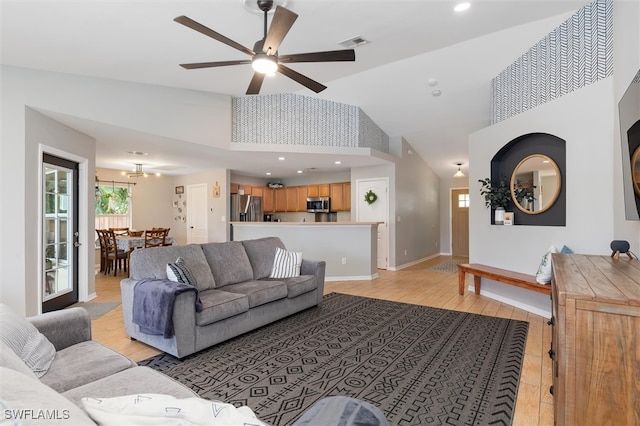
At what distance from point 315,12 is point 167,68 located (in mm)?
2042

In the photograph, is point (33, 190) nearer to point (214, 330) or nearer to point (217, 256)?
point (217, 256)

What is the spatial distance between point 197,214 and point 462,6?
7.45 metres

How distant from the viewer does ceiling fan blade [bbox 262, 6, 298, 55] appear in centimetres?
216

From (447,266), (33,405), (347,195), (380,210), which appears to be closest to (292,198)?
(347,195)

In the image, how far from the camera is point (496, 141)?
464 centimetres

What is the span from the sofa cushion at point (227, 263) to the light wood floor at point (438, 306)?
96 centimetres

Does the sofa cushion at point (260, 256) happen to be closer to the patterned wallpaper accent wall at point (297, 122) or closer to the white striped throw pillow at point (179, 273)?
the white striped throw pillow at point (179, 273)

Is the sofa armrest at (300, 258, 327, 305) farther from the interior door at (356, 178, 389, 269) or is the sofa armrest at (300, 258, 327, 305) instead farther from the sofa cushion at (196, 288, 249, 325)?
the interior door at (356, 178, 389, 269)

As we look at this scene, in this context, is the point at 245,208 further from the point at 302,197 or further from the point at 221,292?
the point at 221,292

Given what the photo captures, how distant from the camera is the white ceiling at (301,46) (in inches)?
113

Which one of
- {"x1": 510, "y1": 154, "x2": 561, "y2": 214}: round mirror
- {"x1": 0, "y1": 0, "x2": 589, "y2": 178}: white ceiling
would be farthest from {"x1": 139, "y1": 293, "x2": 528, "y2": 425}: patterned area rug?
{"x1": 0, "y1": 0, "x2": 589, "y2": 178}: white ceiling

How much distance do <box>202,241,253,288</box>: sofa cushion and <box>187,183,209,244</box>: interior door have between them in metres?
4.84

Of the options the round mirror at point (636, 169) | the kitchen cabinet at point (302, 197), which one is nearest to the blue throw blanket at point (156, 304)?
the round mirror at point (636, 169)

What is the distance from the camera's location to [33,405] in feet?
Answer: 2.40
